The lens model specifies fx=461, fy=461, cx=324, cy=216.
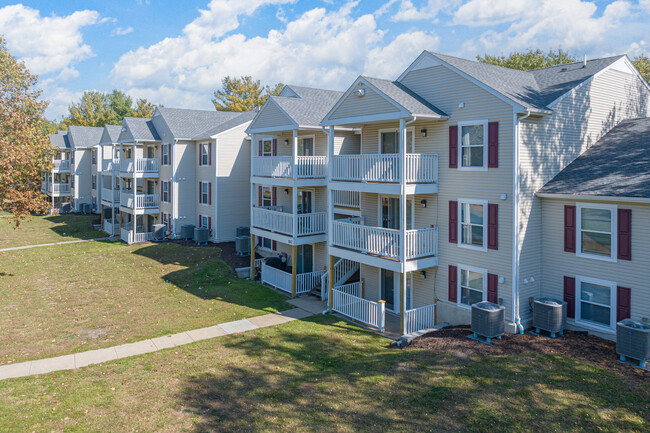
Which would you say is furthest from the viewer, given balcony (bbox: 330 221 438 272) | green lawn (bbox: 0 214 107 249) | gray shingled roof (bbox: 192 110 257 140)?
green lawn (bbox: 0 214 107 249)

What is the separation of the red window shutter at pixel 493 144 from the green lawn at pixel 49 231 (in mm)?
31860

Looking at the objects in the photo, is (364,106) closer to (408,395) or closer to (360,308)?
(360,308)

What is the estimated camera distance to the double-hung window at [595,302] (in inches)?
538

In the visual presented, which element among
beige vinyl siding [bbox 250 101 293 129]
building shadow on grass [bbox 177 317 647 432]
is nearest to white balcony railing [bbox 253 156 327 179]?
beige vinyl siding [bbox 250 101 293 129]

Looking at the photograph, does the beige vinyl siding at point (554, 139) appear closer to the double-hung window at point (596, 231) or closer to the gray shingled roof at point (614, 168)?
the gray shingled roof at point (614, 168)

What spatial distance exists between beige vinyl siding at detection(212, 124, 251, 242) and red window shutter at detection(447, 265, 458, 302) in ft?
62.8

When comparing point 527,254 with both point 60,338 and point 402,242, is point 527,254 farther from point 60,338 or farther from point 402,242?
point 60,338

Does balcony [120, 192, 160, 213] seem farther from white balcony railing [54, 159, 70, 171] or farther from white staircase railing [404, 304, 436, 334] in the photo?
white staircase railing [404, 304, 436, 334]


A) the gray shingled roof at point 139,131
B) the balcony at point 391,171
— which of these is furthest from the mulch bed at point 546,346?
the gray shingled roof at point 139,131

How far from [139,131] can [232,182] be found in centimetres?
962

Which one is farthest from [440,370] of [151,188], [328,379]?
[151,188]

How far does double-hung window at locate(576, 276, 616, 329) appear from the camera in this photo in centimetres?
1367

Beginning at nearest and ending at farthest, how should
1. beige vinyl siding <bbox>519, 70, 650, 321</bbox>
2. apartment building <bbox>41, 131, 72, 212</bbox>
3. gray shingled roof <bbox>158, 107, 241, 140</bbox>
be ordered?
Result: 1. beige vinyl siding <bbox>519, 70, 650, 321</bbox>
2. gray shingled roof <bbox>158, 107, 241, 140</bbox>
3. apartment building <bbox>41, 131, 72, 212</bbox>

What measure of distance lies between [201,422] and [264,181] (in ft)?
49.1
